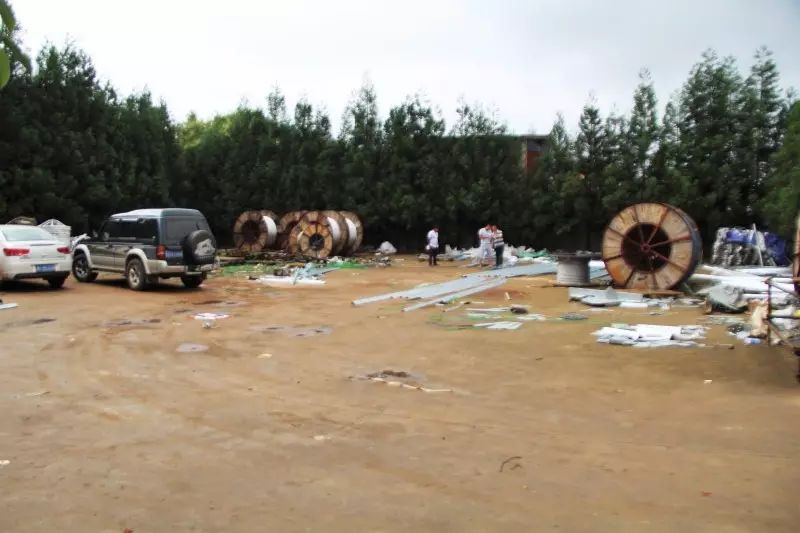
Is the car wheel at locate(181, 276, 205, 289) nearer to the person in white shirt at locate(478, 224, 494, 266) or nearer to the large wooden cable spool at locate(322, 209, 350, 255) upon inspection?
the large wooden cable spool at locate(322, 209, 350, 255)

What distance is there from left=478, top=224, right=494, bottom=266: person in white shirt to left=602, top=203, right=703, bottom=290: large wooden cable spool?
354 inches

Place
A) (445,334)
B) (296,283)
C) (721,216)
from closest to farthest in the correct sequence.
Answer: (445,334), (296,283), (721,216)

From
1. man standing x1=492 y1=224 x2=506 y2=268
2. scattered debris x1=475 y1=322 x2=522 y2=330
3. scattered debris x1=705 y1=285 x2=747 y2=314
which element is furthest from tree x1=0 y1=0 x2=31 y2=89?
man standing x1=492 y1=224 x2=506 y2=268

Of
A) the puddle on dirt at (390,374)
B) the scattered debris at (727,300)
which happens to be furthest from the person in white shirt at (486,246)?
the puddle on dirt at (390,374)

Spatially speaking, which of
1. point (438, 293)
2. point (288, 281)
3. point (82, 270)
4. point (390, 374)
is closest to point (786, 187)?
point (438, 293)

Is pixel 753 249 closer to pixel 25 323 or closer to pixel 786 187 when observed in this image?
pixel 786 187

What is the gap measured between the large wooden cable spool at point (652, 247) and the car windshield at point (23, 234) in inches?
545

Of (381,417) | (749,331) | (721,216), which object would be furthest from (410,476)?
(721,216)

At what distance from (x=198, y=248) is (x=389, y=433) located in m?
11.5

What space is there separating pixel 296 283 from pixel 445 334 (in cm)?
919

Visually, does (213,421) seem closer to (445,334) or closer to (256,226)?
(445,334)

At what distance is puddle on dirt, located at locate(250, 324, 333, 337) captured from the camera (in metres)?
10.6

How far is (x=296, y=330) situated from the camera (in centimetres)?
1093

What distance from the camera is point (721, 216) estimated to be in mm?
28656
